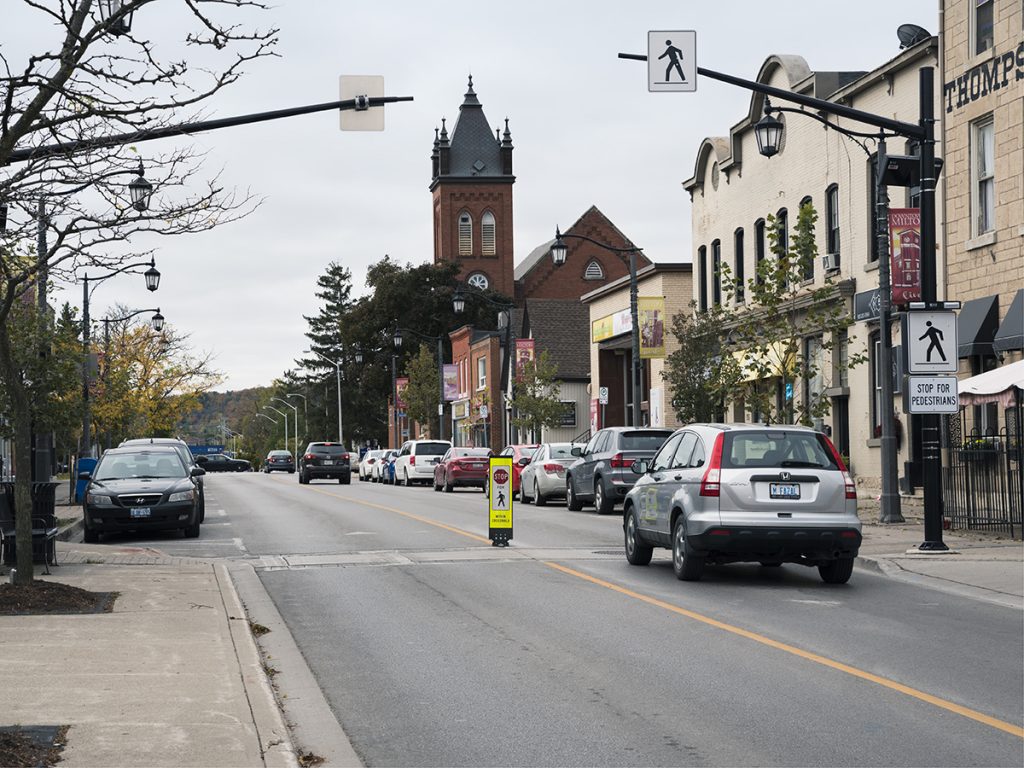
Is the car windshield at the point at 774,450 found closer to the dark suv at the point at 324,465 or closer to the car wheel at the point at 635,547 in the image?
the car wheel at the point at 635,547

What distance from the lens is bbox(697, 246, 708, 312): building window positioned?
43875mm

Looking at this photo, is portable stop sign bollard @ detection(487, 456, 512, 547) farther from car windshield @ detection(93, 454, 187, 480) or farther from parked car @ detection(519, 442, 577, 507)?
parked car @ detection(519, 442, 577, 507)

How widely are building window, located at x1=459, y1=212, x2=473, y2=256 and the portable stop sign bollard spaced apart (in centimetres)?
9015

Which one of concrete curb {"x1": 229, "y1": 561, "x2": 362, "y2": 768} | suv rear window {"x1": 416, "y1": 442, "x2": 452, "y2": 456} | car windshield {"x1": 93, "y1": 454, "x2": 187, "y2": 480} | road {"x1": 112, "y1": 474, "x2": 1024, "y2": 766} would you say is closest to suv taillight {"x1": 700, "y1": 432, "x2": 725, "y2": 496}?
road {"x1": 112, "y1": 474, "x2": 1024, "y2": 766}

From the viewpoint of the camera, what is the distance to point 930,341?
60.6 ft

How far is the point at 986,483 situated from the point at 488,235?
9060cm

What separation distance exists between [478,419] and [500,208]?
33310mm

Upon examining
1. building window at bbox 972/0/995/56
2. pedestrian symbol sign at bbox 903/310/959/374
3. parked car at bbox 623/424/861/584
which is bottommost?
parked car at bbox 623/424/861/584

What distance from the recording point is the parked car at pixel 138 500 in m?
22.5

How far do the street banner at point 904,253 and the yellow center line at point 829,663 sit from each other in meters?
9.98

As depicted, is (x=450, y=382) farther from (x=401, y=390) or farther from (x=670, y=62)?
(x=670, y=62)

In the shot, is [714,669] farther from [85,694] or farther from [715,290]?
[715,290]

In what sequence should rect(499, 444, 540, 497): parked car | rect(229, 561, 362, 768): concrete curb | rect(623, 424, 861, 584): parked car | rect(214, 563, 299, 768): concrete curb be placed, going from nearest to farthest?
1. rect(214, 563, 299, 768): concrete curb
2. rect(229, 561, 362, 768): concrete curb
3. rect(623, 424, 861, 584): parked car
4. rect(499, 444, 540, 497): parked car

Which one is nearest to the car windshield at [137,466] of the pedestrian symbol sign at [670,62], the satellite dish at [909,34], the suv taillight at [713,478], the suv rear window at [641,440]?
the suv rear window at [641,440]
